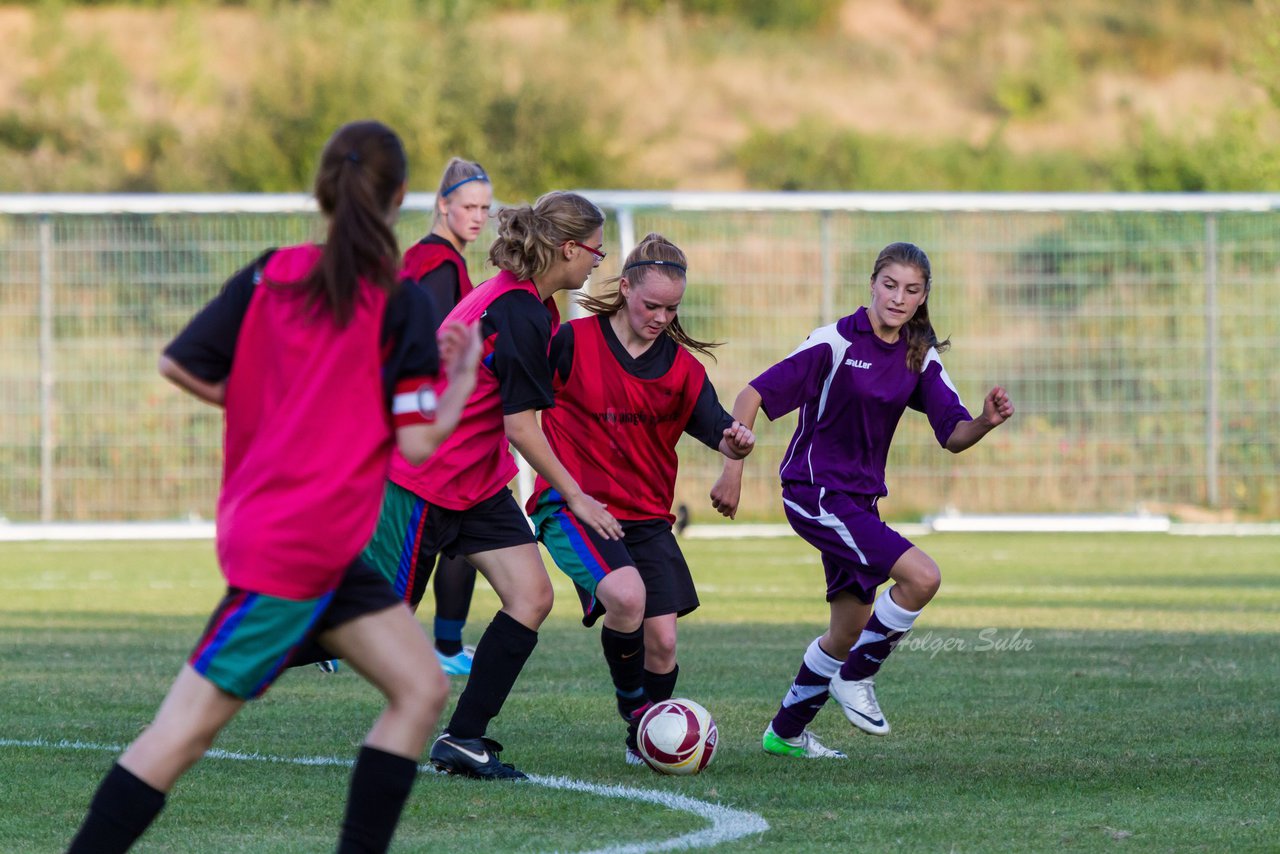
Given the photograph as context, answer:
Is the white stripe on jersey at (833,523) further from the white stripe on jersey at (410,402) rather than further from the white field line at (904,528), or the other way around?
the white field line at (904,528)

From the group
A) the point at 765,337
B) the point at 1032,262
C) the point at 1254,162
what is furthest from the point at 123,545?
the point at 1254,162

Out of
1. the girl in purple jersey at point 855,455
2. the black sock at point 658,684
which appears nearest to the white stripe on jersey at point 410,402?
the girl in purple jersey at point 855,455

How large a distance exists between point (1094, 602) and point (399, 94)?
19.1m

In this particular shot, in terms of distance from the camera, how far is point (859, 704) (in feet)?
19.3

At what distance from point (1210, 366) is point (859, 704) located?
1137 centimetres

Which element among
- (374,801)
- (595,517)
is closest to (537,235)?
(595,517)

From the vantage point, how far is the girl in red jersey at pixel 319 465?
331 cm

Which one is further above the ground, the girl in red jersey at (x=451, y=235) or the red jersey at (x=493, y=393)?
the girl in red jersey at (x=451, y=235)

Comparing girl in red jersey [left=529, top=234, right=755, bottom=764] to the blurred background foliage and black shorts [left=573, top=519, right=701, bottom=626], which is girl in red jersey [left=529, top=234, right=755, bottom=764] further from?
the blurred background foliage

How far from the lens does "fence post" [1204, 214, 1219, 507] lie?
16.2 metres

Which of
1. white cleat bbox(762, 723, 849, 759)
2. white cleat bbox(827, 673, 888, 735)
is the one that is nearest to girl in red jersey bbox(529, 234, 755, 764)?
white cleat bbox(762, 723, 849, 759)

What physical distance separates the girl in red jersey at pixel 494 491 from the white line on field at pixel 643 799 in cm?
33

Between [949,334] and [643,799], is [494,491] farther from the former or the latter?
[949,334]

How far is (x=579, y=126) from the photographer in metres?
28.0
